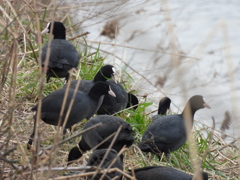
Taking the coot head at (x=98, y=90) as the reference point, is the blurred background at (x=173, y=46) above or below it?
above

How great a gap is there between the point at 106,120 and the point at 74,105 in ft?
1.09

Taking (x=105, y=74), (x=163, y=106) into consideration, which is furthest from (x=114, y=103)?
(x=163, y=106)

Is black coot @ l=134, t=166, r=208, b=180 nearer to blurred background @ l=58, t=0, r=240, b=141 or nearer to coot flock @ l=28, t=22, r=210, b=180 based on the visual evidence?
coot flock @ l=28, t=22, r=210, b=180

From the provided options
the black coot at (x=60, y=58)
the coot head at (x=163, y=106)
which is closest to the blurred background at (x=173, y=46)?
the coot head at (x=163, y=106)

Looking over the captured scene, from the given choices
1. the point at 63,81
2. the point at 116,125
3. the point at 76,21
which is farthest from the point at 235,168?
the point at 76,21

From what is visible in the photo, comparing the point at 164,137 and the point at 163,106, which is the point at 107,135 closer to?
the point at 164,137

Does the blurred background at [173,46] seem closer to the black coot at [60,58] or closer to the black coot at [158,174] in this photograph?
the black coot at [158,174]

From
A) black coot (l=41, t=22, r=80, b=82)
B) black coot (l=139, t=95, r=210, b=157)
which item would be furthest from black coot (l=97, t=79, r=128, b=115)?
black coot (l=139, t=95, r=210, b=157)

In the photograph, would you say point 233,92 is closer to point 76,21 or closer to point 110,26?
point 110,26

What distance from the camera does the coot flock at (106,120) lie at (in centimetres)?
334

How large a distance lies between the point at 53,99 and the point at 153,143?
0.93 m

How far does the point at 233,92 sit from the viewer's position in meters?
1.68

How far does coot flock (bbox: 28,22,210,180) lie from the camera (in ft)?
11.0

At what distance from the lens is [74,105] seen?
13.5ft
